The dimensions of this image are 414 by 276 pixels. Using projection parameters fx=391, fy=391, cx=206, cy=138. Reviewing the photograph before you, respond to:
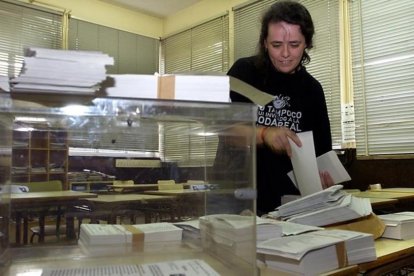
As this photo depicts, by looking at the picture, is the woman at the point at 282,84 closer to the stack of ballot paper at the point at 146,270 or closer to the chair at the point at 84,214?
the chair at the point at 84,214

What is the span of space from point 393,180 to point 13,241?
3.52 metres

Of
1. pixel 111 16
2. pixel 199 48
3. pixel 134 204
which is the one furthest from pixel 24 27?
pixel 134 204

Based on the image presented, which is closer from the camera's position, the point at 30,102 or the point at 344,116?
the point at 30,102

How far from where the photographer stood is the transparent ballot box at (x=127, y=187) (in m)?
0.62

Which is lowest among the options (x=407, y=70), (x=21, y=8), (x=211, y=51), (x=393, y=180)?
(x=393, y=180)

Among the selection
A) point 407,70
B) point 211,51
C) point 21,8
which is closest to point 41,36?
point 21,8

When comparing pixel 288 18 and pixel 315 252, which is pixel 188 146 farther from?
pixel 288 18

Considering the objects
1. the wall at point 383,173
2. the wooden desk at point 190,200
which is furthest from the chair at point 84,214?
the wall at point 383,173

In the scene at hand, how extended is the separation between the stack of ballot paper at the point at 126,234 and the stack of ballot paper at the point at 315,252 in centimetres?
18

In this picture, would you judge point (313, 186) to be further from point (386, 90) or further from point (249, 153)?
point (386, 90)

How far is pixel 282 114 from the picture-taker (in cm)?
155

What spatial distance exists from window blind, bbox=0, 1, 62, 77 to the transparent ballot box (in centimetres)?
442

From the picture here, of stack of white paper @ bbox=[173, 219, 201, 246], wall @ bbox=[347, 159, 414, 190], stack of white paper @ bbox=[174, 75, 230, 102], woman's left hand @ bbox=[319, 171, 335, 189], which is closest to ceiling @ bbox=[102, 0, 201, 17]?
wall @ bbox=[347, 159, 414, 190]

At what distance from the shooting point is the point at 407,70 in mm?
3568
